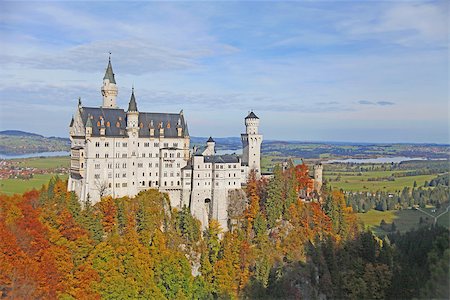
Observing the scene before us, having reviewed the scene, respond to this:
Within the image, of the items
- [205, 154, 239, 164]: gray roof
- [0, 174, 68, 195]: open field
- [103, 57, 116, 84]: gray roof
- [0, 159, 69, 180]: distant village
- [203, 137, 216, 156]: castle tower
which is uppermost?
[103, 57, 116, 84]: gray roof

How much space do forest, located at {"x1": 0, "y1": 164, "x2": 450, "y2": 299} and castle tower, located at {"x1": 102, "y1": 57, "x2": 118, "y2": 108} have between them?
469 inches

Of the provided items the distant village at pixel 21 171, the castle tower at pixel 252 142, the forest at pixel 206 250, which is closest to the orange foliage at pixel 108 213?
the forest at pixel 206 250

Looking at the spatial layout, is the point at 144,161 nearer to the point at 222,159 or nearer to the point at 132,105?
the point at 132,105

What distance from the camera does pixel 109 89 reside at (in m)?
58.8

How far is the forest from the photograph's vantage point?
129 ft

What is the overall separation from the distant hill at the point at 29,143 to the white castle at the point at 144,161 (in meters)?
85.2

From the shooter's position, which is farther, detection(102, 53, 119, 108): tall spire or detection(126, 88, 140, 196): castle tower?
detection(102, 53, 119, 108): tall spire

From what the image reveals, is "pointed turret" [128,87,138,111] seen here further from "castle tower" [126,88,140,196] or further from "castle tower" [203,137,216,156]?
"castle tower" [203,137,216,156]

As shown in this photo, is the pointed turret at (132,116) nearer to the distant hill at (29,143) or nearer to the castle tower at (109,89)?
the castle tower at (109,89)

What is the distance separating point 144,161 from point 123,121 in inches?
201

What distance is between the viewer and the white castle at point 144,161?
173ft

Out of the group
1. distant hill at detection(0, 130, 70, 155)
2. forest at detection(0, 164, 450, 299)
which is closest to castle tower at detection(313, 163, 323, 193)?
forest at detection(0, 164, 450, 299)

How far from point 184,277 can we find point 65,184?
18743 millimetres

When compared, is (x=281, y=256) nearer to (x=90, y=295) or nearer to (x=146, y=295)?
Answer: (x=146, y=295)
